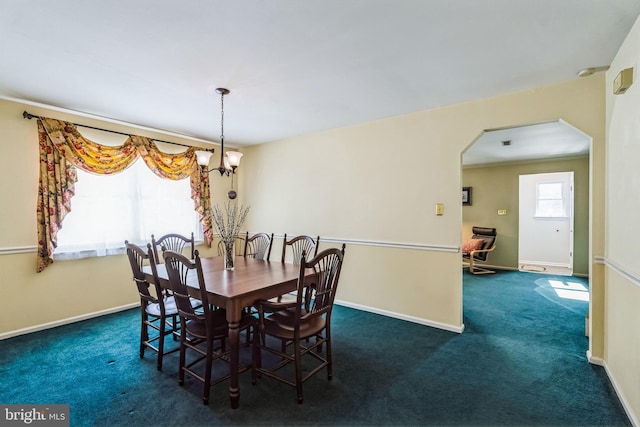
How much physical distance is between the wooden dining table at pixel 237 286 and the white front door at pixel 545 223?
6225mm

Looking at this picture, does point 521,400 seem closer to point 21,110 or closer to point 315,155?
point 315,155

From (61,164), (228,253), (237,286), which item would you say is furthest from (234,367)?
(61,164)

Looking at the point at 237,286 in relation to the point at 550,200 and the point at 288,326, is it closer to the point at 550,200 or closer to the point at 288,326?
the point at 288,326

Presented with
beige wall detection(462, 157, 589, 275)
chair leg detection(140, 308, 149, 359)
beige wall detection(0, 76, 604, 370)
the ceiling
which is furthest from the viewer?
beige wall detection(462, 157, 589, 275)

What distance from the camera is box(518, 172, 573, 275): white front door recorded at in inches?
261

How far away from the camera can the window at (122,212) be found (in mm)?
3422

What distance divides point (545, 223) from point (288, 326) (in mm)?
7198

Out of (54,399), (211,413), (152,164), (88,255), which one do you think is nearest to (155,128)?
(152,164)

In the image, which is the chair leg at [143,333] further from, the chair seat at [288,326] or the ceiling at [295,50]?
the ceiling at [295,50]

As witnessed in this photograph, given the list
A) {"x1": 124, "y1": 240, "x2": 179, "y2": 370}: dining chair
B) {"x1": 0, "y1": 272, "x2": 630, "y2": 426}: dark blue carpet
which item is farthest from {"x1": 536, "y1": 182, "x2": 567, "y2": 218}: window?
{"x1": 124, "y1": 240, "x2": 179, "y2": 370}: dining chair

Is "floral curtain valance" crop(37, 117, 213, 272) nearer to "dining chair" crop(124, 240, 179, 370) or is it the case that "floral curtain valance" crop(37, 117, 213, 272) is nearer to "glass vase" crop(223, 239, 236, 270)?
"dining chair" crop(124, 240, 179, 370)

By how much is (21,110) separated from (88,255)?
1629 mm

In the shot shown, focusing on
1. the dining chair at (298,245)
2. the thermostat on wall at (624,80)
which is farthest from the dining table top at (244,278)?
the thermostat on wall at (624,80)

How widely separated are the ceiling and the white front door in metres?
5.25
